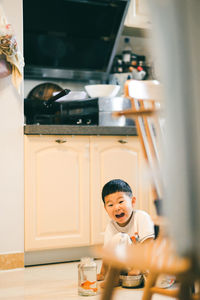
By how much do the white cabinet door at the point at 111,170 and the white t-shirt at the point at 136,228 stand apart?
549mm

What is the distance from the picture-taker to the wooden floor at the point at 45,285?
2070 millimetres

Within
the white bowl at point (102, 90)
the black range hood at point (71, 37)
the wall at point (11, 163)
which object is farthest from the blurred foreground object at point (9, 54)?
the white bowl at point (102, 90)

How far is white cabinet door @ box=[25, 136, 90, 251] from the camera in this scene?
2.74 m

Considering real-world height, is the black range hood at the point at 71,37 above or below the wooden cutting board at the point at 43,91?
above

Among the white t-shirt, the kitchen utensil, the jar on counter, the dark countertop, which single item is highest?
the kitchen utensil

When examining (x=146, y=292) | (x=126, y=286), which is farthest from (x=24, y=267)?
(x=146, y=292)

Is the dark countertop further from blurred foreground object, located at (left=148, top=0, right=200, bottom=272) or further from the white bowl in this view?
blurred foreground object, located at (left=148, top=0, right=200, bottom=272)

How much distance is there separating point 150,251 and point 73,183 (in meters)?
1.88

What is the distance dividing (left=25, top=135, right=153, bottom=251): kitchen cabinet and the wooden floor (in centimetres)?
16

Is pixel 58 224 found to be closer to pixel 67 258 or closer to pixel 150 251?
pixel 67 258

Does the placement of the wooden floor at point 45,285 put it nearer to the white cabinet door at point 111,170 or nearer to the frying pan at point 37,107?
the white cabinet door at point 111,170

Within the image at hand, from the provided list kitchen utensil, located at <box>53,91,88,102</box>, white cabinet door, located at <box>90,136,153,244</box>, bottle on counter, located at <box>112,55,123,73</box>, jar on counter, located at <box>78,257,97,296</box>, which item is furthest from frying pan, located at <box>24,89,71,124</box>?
jar on counter, located at <box>78,257,97,296</box>

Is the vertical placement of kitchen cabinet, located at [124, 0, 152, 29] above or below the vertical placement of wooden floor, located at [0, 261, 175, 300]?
above

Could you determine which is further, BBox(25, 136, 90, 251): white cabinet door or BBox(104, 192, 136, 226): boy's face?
BBox(25, 136, 90, 251): white cabinet door
